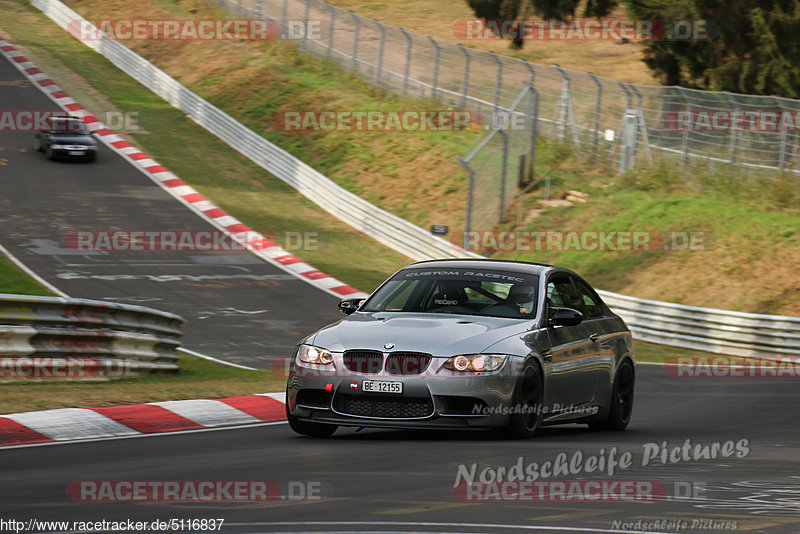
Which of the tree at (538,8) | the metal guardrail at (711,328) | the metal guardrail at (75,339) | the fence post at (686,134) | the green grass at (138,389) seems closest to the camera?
the green grass at (138,389)

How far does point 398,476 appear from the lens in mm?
7547

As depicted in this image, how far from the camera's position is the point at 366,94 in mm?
42719

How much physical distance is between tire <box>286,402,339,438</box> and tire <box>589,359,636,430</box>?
2532mm

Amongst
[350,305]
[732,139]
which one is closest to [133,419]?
[350,305]

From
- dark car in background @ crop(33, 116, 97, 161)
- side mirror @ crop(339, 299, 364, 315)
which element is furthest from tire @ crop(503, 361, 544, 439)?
dark car in background @ crop(33, 116, 97, 161)

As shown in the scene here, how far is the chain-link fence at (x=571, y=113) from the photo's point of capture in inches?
1167

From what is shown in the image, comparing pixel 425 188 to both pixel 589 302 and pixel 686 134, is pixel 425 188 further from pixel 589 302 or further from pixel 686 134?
pixel 589 302

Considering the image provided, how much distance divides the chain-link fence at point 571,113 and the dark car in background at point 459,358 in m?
18.3

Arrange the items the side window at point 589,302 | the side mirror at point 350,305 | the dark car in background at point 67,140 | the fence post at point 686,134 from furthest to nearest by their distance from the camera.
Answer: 1. the dark car in background at point 67,140
2. the fence post at point 686,134
3. the side window at point 589,302
4. the side mirror at point 350,305

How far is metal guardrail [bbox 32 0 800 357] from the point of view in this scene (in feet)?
72.6

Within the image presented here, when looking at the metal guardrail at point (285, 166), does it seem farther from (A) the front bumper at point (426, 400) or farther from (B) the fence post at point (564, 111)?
(A) the front bumper at point (426, 400)

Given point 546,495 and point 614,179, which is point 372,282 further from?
point 546,495

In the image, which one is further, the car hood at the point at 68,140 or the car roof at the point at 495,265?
the car hood at the point at 68,140

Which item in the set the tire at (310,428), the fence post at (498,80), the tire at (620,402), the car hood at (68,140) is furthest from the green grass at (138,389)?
the car hood at (68,140)
